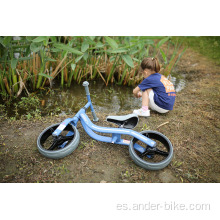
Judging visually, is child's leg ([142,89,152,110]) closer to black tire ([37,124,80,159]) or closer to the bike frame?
the bike frame

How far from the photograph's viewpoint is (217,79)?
384 centimetres

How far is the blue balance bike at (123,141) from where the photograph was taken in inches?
72.1

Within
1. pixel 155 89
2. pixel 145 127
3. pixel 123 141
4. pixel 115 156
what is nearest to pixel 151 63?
pixel 155 89

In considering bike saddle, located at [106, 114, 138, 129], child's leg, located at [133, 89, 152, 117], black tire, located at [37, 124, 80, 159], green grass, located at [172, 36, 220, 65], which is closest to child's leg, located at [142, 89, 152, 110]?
child's leg, located at [133, 89, 152, 117]

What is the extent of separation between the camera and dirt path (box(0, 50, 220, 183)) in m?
1.81

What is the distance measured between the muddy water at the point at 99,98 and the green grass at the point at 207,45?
1.81 metres

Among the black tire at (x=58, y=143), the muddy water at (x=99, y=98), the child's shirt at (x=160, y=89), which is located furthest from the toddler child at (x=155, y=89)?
the black tire at (x=58, y=143)

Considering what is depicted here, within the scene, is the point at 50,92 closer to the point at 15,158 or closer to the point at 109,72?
the point at 109,72

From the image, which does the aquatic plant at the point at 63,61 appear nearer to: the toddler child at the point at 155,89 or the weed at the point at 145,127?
the toddler child at the point at 155,89

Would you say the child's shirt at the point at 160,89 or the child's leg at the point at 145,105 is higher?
the child's shirt at the point at 160,89

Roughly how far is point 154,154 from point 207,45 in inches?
186

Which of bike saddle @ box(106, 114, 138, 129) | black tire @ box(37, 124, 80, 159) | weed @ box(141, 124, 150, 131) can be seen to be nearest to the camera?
A: black tire @ box(37, 124, 80, 159)

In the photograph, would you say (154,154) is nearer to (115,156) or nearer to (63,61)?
(115,156)

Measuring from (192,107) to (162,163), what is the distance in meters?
1.55
